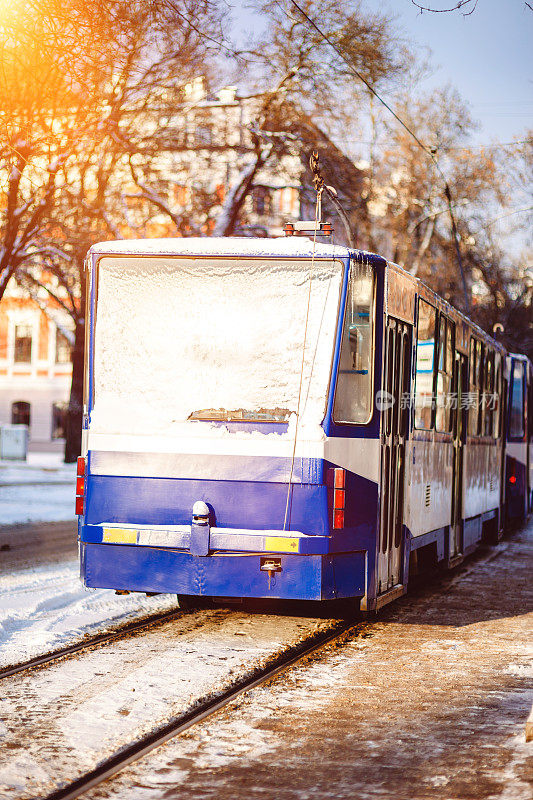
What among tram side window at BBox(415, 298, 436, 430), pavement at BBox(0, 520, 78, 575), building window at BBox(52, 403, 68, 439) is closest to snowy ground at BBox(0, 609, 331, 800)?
tram side window at BBox(415, 298, 436, 430)

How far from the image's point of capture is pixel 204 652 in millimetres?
8477

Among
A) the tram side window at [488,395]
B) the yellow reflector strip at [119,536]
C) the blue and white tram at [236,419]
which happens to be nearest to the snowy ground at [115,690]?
the blue and white tram at [236,419]

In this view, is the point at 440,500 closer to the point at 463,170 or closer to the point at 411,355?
the point at 411,355

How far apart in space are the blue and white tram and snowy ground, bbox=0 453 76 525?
42.6 ft

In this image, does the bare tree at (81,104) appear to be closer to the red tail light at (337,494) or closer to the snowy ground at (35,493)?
the snowy ground at (35,493)

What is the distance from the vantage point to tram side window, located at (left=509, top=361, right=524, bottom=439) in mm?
22797

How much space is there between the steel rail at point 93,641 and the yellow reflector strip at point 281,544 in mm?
1273

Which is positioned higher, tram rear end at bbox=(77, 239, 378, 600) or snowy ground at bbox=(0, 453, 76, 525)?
tram rear end at bbox=(77, 239, 378, 600)

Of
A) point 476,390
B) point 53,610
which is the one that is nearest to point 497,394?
point 476,390

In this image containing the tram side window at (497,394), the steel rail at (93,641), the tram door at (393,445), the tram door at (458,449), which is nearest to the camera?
the steel rail at (93,641)

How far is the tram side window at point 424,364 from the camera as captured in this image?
434 inches

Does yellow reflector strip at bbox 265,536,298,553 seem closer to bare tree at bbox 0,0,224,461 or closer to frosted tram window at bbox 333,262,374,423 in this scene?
frosted tram window at bbox 333,262,374,423

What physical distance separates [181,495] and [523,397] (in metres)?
16.4

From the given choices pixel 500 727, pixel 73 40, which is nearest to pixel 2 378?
pixel 73 40
